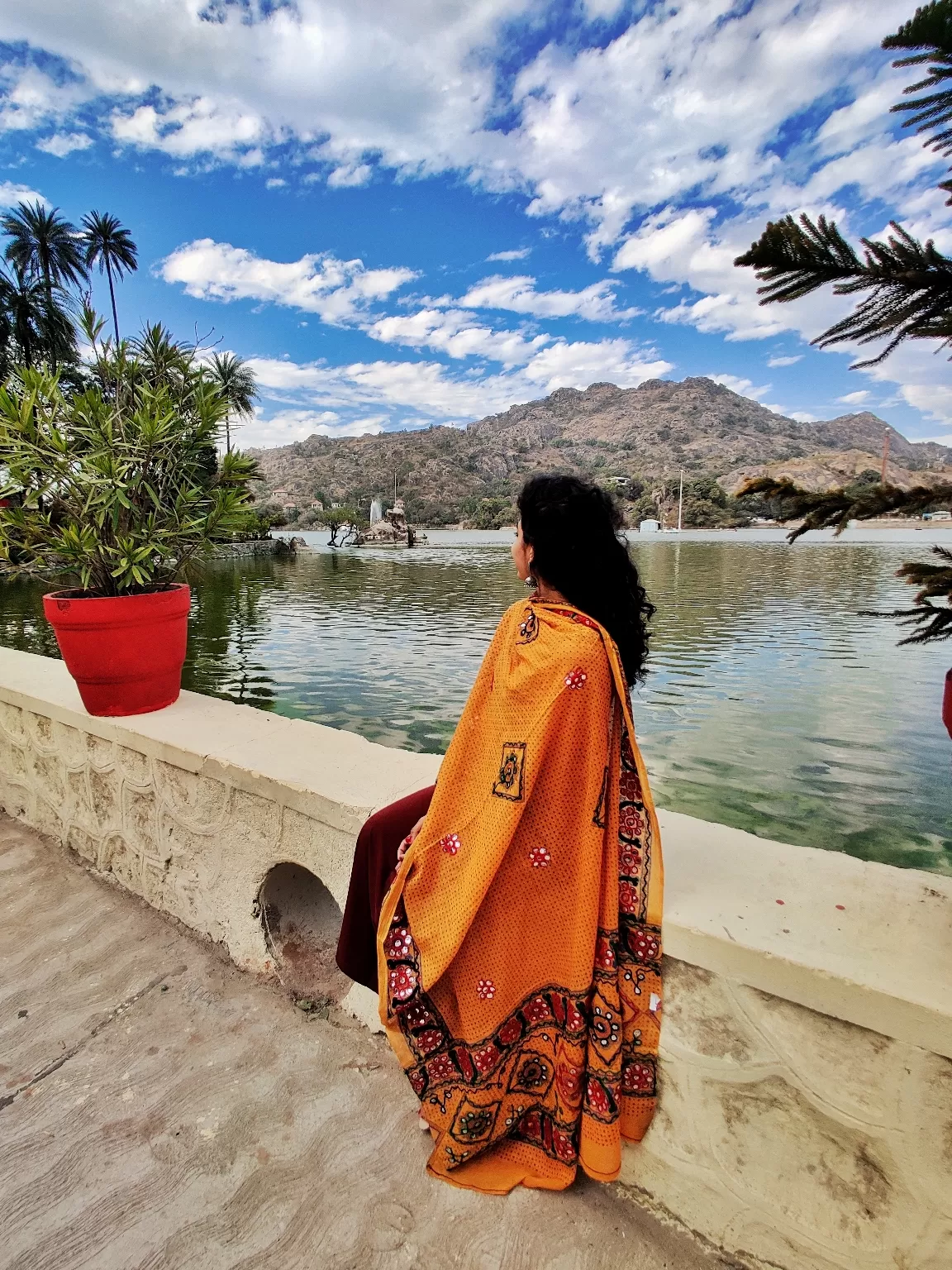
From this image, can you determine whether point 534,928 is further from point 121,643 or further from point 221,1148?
point 121,643

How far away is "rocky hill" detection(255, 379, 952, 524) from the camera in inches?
2335

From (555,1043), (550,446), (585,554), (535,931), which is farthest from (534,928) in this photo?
(550,446)

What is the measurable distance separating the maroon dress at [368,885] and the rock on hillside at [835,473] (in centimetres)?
86

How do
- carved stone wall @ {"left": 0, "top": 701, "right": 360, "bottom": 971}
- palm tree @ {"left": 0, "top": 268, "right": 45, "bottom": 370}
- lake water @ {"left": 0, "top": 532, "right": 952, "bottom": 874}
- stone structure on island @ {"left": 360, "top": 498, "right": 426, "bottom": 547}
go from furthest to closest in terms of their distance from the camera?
stone structure on island @ {"left": 360, "top": 498, "right": 426, "bottom": 547}, palm tree @ {"left": 0, "top": 268, "right": 45, "bottom": 370}, lake water @ {"left": 0, "top": 532, "right": 952, "bottom": 874}, carved stone wall @ {"left": 0, "top": 701, "right": 360, "bottom": 971}

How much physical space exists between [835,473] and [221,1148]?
1.68m

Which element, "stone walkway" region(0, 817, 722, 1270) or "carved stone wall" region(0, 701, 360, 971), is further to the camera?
"carved stone wall" region(0, 701, 360, 971)

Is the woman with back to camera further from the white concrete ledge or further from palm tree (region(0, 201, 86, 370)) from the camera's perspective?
palm tree (region(0, 201, 86, 370))

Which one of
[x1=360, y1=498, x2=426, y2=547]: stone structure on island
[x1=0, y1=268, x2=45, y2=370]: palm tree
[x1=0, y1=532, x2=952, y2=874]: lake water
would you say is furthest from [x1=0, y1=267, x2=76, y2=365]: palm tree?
[x1=360, y1=498, x2=426, y2=547]: stone structure on island

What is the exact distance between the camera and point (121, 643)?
6.52ft

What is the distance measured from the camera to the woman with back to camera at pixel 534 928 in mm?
1061

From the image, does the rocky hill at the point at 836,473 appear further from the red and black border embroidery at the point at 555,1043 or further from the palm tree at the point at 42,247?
the palm tree at the point at 42,247

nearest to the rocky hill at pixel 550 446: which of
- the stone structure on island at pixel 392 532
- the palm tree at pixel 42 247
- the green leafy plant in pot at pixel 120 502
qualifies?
the stone structure on island at pixel 392 532

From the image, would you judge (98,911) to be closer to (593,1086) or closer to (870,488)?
(593,1086)

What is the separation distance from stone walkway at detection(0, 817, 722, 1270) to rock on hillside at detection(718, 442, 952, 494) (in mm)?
1263
